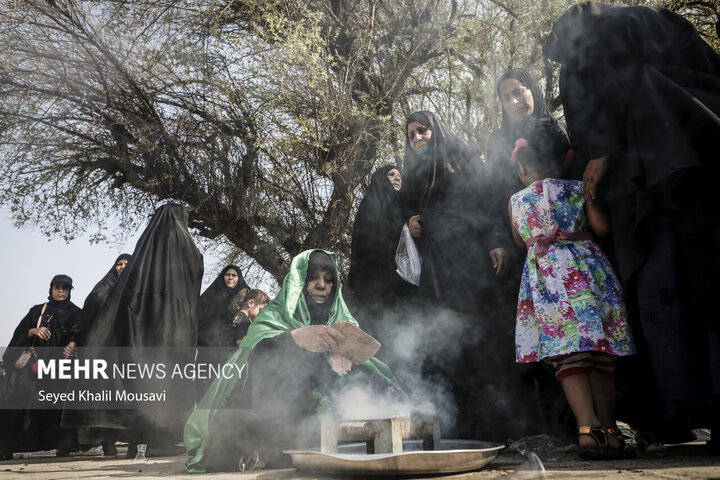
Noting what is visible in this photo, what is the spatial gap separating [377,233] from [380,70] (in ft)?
17.0

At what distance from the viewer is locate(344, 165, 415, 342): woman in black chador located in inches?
152

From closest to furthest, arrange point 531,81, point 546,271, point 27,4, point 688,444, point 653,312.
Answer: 1. point 653,312
2. point 546,271
3. point 688,444
4. point 531,81
5. point 27,4

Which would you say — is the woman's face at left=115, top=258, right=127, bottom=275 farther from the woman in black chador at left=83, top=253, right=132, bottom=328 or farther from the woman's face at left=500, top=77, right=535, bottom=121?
Result: the woman's face at left=500, top=77, right=535, bottom=121

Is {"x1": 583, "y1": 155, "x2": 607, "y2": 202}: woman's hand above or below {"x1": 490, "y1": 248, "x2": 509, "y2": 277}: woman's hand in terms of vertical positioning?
above

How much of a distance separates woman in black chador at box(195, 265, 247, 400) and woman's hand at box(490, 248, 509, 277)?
135 inches

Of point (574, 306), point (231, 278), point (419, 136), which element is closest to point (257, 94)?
point (231, 278)

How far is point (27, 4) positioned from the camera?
24.0ft

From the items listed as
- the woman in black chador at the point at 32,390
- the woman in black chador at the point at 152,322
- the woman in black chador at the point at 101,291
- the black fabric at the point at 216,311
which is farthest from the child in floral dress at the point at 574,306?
the woman in black chador at the point at 32,390

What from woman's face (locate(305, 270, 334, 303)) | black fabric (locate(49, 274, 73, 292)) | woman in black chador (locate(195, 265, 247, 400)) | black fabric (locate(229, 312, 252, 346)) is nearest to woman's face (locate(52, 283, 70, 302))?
black fabric (locate(49, 274, 73, 292))

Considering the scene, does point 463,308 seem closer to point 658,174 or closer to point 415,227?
point 415,227

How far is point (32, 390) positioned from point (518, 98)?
594 centimetres

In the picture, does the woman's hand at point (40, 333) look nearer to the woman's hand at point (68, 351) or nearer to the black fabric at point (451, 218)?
the woman's hand at point (68, 351)

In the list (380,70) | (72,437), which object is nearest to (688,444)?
(72,437)

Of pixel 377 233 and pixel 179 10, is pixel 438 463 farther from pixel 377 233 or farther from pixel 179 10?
pixel 179 10
